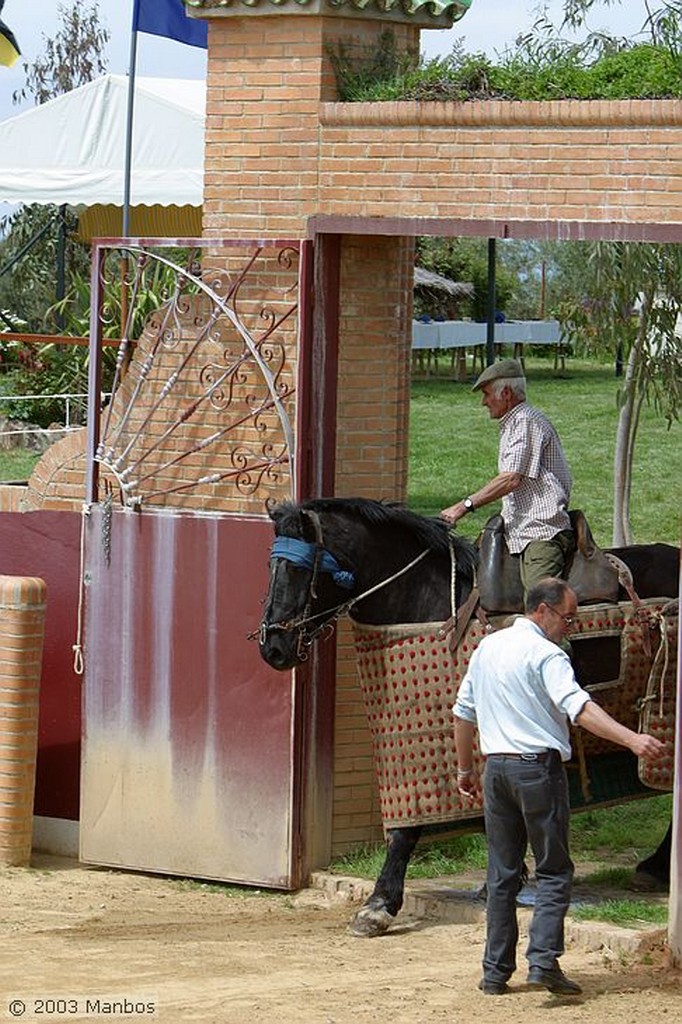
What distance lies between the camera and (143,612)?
9.66 m

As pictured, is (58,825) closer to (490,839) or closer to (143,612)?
(143,612)

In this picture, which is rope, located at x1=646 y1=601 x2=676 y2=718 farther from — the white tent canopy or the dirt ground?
the white tent canopy

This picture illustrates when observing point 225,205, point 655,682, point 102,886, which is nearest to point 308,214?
point 225,205

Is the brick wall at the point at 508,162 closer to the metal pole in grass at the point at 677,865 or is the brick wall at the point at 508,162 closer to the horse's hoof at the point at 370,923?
the metal pole in grass at the point at 677,865

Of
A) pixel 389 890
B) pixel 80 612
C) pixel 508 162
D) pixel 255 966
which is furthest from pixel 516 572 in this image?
pixel 80 612

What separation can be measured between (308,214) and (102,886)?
3.33m

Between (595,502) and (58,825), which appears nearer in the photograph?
(58,825)

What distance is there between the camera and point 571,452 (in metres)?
22.0

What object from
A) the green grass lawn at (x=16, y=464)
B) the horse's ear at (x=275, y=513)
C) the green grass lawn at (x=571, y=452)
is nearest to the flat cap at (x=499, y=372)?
the horse's ear at (x=275, y=513)

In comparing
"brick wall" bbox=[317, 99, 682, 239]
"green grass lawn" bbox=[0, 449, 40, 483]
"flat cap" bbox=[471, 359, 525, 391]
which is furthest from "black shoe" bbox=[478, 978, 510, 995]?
"green grass lawn" bbox=[0, 449, 40, 483]

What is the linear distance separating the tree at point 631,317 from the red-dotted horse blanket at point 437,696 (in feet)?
19.1

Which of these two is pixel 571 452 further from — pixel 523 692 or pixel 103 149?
pixel 523 692

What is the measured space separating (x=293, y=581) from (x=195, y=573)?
105 cm

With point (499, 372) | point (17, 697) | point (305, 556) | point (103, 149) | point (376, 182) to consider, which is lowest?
point (17, 697)
